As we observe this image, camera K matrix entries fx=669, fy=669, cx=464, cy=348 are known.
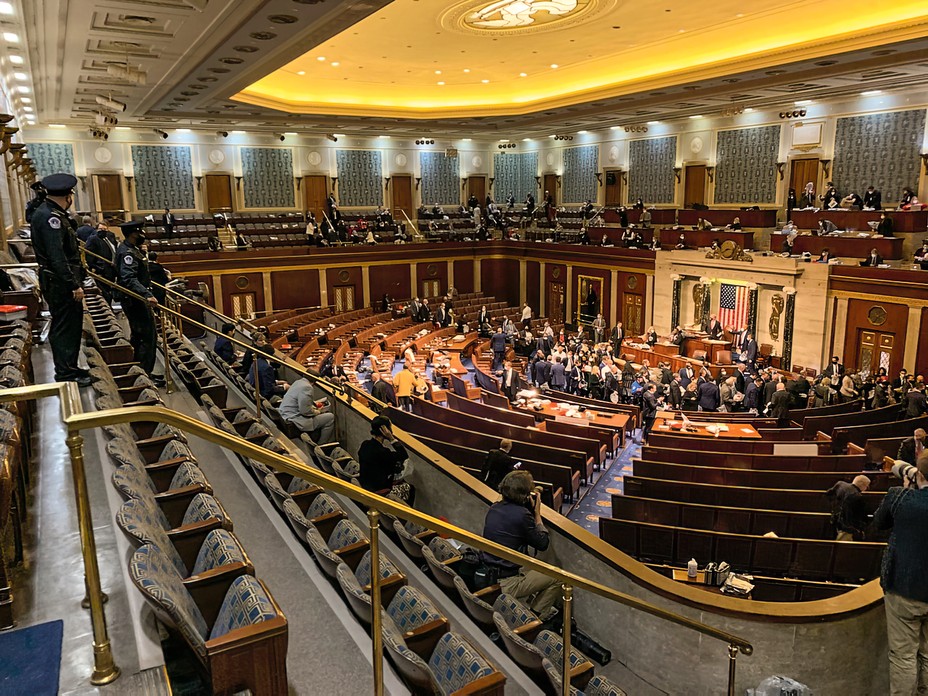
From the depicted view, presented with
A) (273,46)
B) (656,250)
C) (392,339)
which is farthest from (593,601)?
(656,250)

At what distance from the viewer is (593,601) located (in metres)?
5.06

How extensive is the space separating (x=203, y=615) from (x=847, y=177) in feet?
69.4

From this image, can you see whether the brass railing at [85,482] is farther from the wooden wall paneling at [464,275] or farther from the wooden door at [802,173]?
the wooden wall paneling at [464,275]

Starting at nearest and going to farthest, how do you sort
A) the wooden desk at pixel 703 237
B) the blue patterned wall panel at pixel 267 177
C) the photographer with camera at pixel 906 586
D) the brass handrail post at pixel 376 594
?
the brass handrail post at pixel 376 594 → the photographer with camera at pixel 906 586 → the wooden desk at pixel 703 237 → the blue patterned wall panel at pixel 267 177

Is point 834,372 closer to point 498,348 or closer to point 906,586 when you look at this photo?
point 498,348

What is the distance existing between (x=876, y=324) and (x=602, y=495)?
9.57m

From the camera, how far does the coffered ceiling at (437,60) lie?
387 inches

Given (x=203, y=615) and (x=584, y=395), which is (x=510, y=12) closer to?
(x=584, y=395)

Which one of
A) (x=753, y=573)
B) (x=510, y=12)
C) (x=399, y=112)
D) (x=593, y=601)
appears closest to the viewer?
(x=593, y=601)

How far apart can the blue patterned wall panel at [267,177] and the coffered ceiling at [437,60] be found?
139cm

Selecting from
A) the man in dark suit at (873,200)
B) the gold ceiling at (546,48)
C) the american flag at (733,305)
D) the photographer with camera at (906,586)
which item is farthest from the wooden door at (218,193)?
the photographer with camera at (906,586)

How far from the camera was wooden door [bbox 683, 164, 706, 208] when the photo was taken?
22.9 meters

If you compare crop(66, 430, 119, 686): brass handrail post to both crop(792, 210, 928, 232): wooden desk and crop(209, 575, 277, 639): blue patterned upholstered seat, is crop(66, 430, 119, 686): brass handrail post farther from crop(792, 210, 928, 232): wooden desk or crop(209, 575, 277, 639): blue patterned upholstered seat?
crop(792, 210, 928, 232): wooden desk

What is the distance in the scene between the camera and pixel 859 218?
56.2 ft
